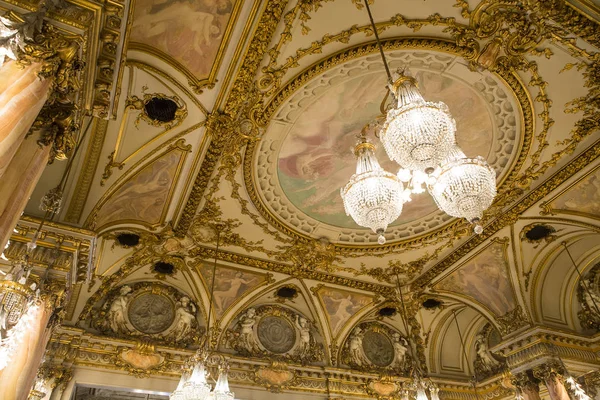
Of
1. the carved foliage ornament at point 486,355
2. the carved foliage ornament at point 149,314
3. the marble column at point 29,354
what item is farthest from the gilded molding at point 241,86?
the carved foliage ornament at point 486,355

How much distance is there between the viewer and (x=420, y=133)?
4.16m

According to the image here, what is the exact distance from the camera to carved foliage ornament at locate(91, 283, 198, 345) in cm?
859

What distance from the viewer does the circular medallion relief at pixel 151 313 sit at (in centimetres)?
885

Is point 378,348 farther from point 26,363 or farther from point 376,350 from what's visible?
point 26,363

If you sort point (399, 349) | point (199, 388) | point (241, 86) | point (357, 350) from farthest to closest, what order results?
point (399, 349) → point (357, 350) → point (199, 388) → point (241, 86)

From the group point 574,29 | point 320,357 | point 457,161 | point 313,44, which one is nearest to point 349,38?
point 313,44

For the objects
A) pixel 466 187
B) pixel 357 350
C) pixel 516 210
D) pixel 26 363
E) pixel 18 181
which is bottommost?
pixel 26 363

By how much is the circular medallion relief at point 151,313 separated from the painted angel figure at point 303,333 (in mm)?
3194

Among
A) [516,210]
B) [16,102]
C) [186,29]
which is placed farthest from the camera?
[516,210]

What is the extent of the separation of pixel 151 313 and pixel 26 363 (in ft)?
15.6

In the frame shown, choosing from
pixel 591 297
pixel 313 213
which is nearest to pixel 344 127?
pixel 313 213

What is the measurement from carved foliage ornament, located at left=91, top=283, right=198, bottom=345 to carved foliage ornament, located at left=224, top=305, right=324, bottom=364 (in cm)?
110

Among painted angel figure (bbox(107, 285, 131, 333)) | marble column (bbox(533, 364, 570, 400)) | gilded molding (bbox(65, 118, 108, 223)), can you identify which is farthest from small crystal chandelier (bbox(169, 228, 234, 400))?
marble column (bbox(533, 364, 570, 400))

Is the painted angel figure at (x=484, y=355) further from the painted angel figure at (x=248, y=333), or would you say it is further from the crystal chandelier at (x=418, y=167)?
the crystal chandelier at (x=418, y=167)
